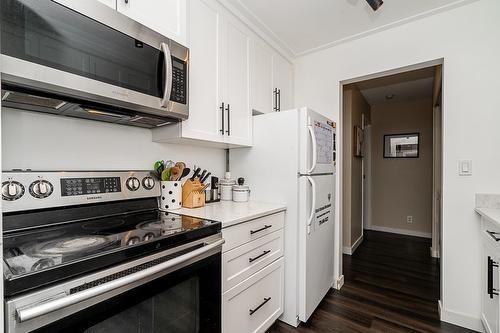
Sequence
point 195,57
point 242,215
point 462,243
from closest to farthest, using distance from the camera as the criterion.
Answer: point 242,215 → point 195,57 → point 462,243

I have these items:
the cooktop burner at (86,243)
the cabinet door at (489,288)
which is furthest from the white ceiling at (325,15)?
the cabinet door at (489,288)

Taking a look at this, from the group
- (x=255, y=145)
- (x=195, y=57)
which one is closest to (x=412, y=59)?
(x=255, y=145)

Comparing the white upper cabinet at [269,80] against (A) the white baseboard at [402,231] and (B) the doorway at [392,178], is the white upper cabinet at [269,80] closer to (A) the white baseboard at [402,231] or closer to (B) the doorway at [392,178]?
(B) the doorway at [392,178]

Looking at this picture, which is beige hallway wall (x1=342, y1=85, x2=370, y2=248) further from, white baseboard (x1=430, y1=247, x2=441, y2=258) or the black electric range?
the black electric range

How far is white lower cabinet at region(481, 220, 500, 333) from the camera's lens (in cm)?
138

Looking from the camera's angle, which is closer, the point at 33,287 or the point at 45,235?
the point at 33,287

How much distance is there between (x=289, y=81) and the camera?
2666mm

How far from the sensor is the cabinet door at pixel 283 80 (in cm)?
244

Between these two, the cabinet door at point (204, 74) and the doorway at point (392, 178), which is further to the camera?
the doorway at point (392, 178)

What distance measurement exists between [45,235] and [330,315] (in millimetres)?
1987

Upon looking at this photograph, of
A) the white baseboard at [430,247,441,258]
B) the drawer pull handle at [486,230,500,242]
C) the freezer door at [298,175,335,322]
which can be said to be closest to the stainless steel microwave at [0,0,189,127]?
the freezer door at [298,175,335,322]

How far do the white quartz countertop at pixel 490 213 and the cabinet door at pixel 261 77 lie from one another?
67.9 inches

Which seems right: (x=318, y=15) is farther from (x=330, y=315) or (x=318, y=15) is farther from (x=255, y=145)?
(x=330, y=315)

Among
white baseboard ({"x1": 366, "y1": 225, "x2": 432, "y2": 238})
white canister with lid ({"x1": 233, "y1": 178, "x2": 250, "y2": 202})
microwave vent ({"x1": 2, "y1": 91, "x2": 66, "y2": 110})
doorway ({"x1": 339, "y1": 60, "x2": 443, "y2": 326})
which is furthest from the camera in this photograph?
white baseboard ({"x1": 366, "y1": 225, "x2": 432, "y2": 238})
